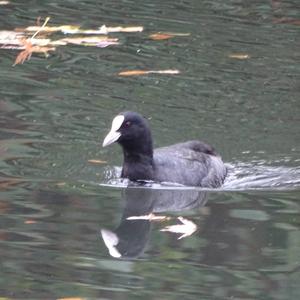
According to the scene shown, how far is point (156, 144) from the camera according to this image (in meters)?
14.1

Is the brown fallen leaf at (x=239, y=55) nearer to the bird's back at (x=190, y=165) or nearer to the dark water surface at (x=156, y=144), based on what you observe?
the dark water surface at (x=156, y=144)

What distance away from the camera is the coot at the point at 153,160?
12.4 meters

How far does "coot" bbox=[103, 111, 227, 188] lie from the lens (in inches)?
490

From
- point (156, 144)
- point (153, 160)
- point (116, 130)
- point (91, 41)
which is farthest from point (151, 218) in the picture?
point (91, 41)

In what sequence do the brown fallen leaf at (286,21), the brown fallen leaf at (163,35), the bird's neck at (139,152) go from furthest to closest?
1. the brown fallen leaf at (286,21)
2. the brown fallen leaf at (163,35)
3. the bird's neck at (139,152)

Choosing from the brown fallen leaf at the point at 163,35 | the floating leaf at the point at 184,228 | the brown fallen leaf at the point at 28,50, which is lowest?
the brown fallen leaf at the point at 163,35

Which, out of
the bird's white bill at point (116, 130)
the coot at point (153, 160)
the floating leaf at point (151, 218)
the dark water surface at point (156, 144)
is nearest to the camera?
the dark water surface at point (156, 144)

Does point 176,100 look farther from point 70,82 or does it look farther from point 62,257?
point 62,257

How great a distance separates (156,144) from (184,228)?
381cm

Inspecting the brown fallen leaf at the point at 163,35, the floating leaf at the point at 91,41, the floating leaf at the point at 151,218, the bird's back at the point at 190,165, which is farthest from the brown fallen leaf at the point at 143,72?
the floating leaf at the point at 151,218

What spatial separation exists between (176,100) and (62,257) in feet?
19.8

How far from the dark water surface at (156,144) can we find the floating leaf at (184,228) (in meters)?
0.07

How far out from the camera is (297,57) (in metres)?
17.0

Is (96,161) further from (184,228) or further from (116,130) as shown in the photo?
(184,228)
